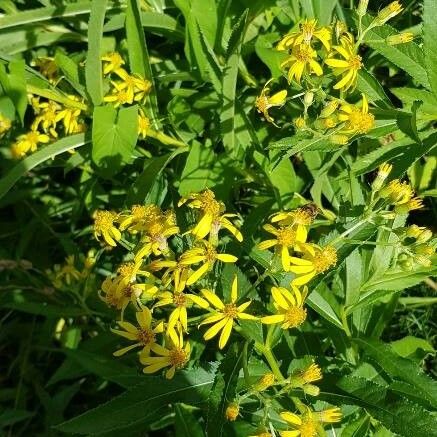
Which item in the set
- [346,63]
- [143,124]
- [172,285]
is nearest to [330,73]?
[346,63]

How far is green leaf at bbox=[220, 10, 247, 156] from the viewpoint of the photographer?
1.91 metres

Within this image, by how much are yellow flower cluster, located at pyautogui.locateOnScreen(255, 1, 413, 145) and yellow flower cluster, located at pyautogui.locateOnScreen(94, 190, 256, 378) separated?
36 centimetres

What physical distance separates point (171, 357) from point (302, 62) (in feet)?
2.97

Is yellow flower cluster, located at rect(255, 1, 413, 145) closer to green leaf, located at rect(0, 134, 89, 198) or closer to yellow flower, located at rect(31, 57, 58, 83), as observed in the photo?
green leaf, located at rect(0, 134, 89, 198)

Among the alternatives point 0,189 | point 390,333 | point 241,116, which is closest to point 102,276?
point 0,189

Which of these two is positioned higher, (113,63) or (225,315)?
(113,63)

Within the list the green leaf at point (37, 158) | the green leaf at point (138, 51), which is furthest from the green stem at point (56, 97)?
the green leaf at point (138, 51)

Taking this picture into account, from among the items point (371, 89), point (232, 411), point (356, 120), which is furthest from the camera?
point (371, 89)

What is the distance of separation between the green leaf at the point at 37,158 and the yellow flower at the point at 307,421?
3.79 feet

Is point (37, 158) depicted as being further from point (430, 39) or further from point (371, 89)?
point (430, 39)

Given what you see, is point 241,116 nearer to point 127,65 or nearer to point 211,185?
point 211,185

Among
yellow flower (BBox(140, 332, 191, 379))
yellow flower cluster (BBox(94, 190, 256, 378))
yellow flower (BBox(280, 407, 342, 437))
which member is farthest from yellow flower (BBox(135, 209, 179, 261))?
yellow flower (BBox(280, 407, 342, 437))

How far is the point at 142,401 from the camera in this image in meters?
A: 1.72

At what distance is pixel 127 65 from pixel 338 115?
1072mm
